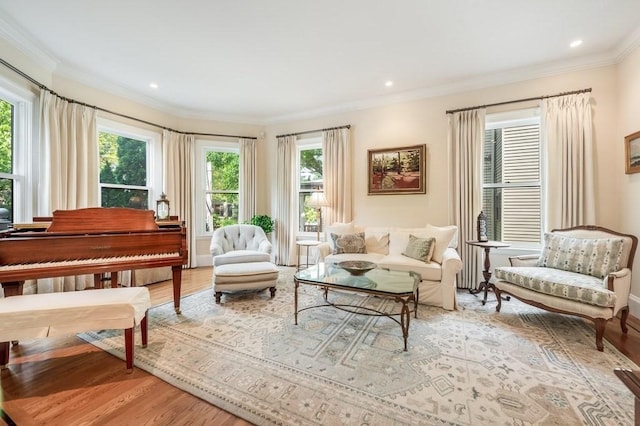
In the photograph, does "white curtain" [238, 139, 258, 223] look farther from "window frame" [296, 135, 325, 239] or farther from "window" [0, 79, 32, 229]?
"window" [0, 79, 32, 229]

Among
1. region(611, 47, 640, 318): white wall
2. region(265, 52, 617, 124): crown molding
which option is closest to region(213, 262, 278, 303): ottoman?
region(265, 52, 617, 124): crown molding

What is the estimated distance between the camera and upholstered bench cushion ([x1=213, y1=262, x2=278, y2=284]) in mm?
3119

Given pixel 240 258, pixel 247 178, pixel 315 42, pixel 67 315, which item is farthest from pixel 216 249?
pixel 315 42

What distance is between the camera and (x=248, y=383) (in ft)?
5.68

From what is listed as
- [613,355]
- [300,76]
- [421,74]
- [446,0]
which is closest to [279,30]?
[300,76]

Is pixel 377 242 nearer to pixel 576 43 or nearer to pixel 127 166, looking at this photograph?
A: pixel 576 43

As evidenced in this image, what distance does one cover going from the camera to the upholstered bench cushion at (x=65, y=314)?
5.39 feet

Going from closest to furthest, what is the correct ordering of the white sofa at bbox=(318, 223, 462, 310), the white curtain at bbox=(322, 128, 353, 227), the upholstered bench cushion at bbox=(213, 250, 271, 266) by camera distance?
the white sofa at bbox=(318, 223, 462, 310), the upholstered bench cushion at bbox=(213, 250, 271, 266), the white curtain at bbox=(322, 128, 353, 227)

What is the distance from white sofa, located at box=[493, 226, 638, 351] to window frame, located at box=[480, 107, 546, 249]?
1.87 ft

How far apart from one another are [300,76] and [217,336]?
3.40 meters

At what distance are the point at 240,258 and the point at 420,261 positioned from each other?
2.35 meters

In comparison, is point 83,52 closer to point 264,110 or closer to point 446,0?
point 264,110

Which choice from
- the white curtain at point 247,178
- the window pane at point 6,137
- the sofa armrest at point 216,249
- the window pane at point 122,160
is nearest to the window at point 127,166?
the window pane at point 122,160

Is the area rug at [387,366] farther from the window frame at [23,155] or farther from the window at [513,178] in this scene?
the window frame at [23,155]
